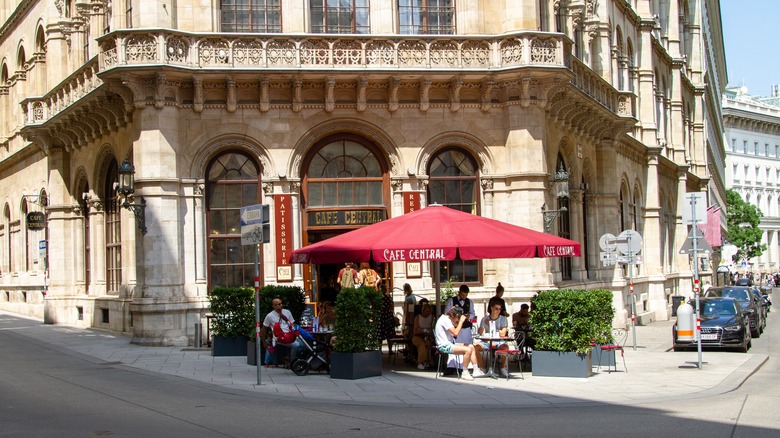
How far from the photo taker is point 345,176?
79.9 feet

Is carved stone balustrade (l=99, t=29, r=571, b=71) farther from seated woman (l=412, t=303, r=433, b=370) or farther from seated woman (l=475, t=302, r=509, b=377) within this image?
seated woman (l=475, t=302, r=509, b=377)

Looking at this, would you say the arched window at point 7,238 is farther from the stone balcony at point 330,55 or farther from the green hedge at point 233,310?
the green hedge at point 233,310

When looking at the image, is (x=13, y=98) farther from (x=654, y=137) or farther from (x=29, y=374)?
(x=654, y=137)

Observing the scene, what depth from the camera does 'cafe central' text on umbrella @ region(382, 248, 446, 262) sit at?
16438 millimetres

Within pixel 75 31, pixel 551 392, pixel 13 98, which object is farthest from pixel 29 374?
pixel 13 98

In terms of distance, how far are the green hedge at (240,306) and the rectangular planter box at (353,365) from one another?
296 centimetres

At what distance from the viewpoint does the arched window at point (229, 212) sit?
78.0 ft

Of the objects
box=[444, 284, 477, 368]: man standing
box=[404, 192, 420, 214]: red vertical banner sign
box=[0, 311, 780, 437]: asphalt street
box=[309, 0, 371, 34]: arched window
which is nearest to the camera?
box=[0, 311, 780, 437]: asphalt street

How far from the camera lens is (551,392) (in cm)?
1510

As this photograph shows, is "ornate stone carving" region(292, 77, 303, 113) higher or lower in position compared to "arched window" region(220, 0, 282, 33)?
lower

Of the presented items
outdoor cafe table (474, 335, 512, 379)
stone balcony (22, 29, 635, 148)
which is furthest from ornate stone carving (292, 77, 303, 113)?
outdoor cafe table (474, 335, 512, 379)

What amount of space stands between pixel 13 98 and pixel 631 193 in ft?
80.6

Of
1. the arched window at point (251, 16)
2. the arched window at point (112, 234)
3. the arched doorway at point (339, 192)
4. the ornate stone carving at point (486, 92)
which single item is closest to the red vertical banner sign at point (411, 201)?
the arched doorway at point (339, 192)

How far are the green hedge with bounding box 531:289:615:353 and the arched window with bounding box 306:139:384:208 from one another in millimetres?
8353
